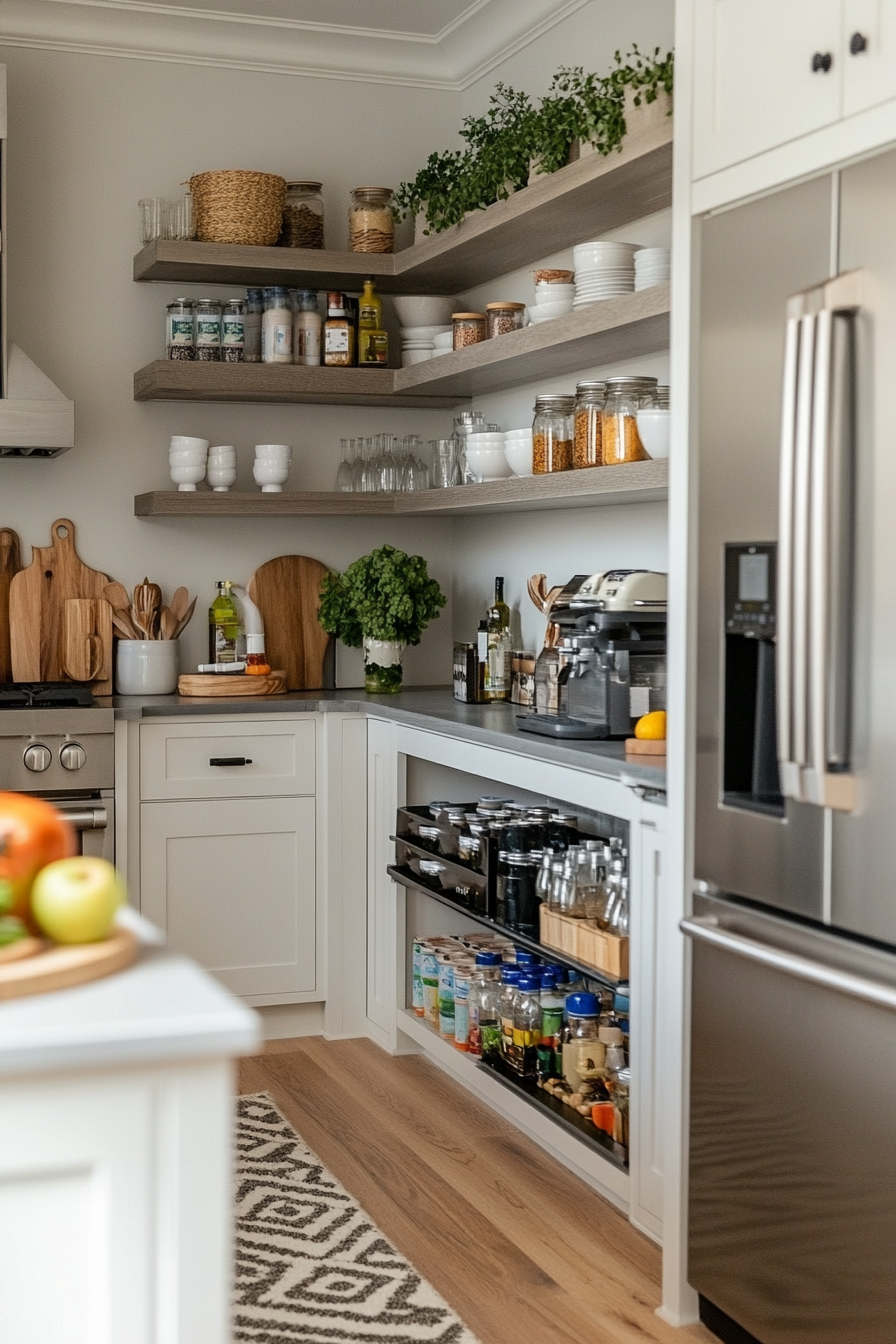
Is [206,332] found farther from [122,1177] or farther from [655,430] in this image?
[122,1177]

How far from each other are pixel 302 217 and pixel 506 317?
98 centimetres

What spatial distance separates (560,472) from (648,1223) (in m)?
1.67

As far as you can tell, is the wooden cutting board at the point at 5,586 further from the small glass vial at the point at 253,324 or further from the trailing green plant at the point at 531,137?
the trailing green plant at the point at 531,137

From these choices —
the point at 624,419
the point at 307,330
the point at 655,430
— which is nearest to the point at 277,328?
the point at 307,330

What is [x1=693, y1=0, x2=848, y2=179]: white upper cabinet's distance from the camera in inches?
84.4

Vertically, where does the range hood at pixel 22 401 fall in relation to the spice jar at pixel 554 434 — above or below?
above

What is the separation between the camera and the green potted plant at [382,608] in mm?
4418

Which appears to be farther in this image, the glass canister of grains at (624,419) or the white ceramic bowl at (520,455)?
the white ceramic bowl at (520,455)

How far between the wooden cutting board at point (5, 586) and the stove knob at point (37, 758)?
2.09ft

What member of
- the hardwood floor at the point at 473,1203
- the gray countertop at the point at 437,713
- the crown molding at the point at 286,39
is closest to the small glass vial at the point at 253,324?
the crown molding at the point at 286,39

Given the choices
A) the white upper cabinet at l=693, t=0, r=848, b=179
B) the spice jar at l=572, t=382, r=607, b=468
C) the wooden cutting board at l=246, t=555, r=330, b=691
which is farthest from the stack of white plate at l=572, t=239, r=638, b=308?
the wooden cutting board at l=246, t=555, r=330, b=691

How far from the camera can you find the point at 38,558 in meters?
4.54

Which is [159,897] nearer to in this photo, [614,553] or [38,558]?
[38,558]

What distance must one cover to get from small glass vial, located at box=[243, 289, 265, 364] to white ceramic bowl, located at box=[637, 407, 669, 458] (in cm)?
177
